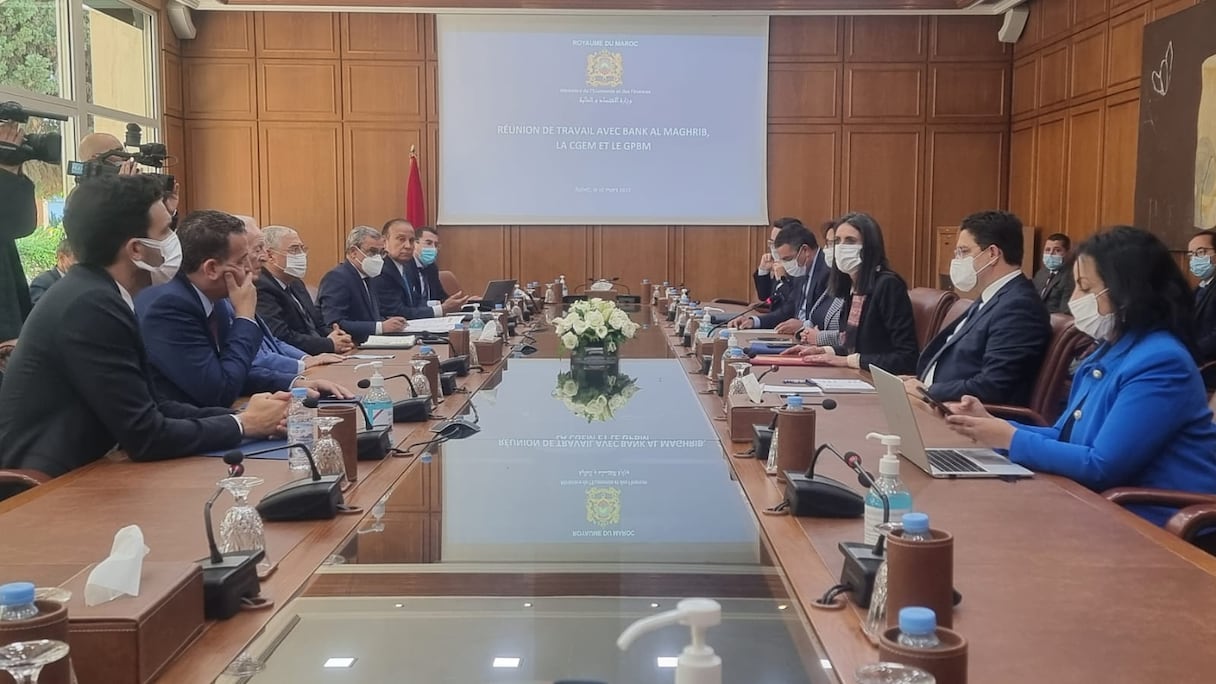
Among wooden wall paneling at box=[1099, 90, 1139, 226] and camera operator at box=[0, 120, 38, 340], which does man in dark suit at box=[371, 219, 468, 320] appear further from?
wooden wall paneling at box=[1099, 90, 1139, 226]

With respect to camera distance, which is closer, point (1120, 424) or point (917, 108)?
point (1120, 424)

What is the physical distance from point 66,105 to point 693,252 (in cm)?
538

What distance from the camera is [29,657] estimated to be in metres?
1.03

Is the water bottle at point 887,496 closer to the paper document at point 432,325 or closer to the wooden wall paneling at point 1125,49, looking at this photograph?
the paper document at point 432,325

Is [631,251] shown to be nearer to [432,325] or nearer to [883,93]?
[883,93]

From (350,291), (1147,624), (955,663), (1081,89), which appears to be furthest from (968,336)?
(1081,89)

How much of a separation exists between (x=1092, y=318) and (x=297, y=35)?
8561 millimetres

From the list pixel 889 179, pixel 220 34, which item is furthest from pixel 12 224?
pixel 889 179

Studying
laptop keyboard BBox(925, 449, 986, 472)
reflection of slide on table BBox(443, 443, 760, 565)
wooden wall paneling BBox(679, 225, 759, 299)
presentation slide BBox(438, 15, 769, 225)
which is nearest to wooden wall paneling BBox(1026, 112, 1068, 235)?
presentation slide BBox(438, 15, 769, 225)

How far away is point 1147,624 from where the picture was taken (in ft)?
4.64

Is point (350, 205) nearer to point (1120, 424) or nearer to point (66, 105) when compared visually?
point (66, 105)

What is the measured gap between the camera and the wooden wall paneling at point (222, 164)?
9.70 m

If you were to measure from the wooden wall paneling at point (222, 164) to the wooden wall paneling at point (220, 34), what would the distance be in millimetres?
635

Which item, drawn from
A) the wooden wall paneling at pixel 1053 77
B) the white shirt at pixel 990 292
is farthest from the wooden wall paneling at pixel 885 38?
the white shirt at pixel 990 292
